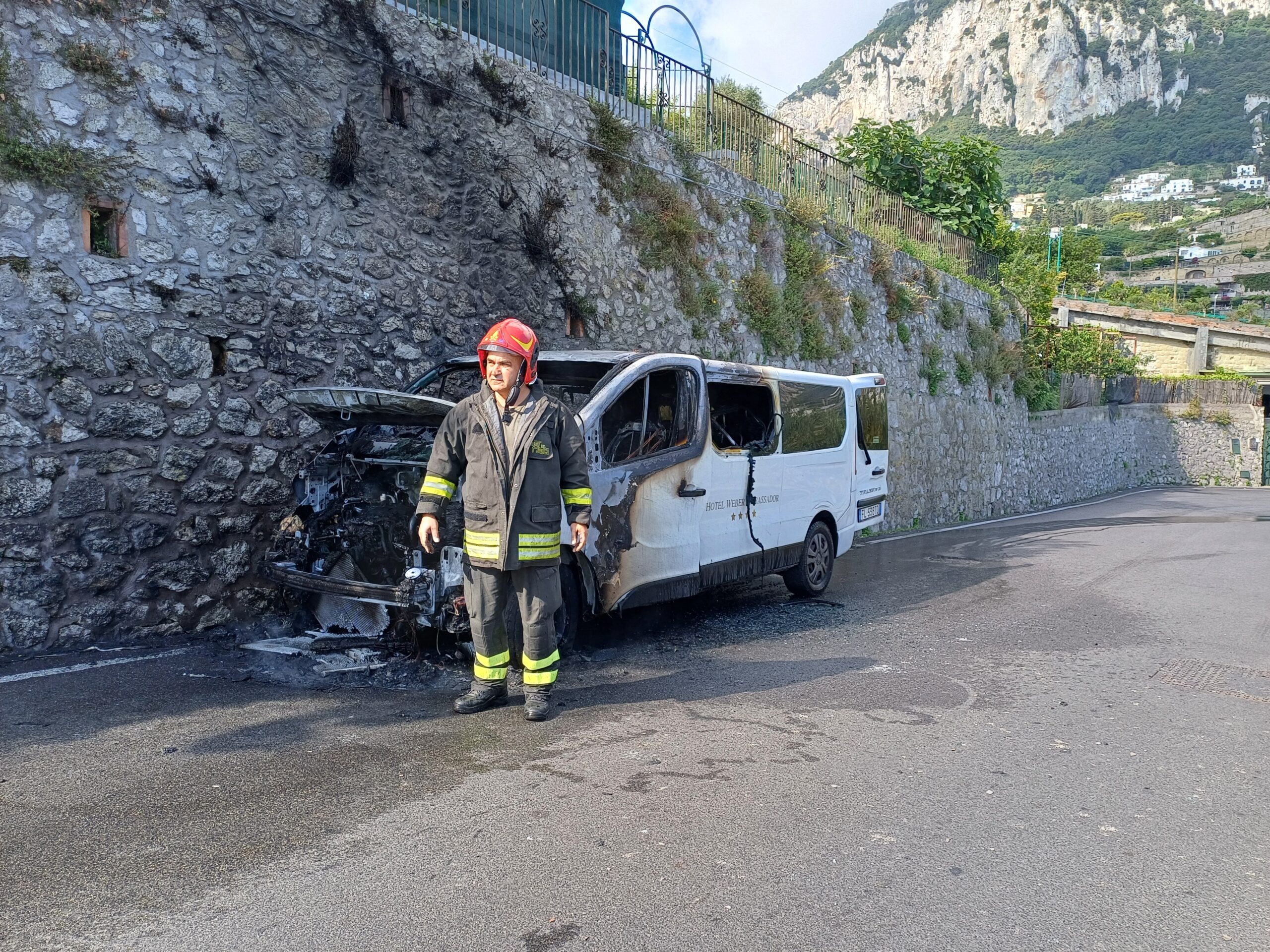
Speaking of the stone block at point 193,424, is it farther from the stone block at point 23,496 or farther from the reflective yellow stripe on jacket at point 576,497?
the reflective yellow stripe on jacket at point 576,497

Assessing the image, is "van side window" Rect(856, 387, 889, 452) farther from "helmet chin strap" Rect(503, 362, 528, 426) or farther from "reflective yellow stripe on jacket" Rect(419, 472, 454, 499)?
"reflective yellow stripe on jacket" Rect(419, 472, 454, 499)

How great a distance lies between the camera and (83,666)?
6094 mm

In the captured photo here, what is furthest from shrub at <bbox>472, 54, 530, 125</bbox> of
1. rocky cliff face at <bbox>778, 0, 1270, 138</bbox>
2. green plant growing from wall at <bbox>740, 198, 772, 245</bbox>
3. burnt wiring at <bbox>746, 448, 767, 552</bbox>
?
rocky cliff face at <bbox>778, 0, 1270, 138</bbox>

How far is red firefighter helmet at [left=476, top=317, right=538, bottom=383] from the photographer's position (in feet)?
17.2

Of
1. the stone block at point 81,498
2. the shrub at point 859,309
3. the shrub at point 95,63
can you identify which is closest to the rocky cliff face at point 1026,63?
the shrub at point 859,309

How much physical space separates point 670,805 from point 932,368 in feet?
58.3

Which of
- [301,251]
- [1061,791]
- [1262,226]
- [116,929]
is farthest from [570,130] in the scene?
[1262,226]

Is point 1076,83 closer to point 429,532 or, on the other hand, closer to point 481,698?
point 429,532

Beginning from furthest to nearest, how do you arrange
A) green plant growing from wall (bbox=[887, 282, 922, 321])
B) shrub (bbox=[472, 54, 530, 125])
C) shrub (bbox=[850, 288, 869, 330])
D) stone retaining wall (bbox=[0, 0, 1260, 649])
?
green plant growing from wall (bbox=[887, 282, 922, 321])
shrub (bbox=[850, 288, 869, 330])
shrub (bbox=[472, 54, 530, 125])
stone retaining wall (bbox=[0, 0, 1260, 649])

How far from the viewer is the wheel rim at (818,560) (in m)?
8.98

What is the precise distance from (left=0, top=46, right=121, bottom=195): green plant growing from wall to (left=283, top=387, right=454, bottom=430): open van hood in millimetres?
2006

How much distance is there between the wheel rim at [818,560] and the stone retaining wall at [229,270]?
3.62m

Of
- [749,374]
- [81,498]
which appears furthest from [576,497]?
[81,498]

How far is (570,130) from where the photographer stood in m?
11.6
